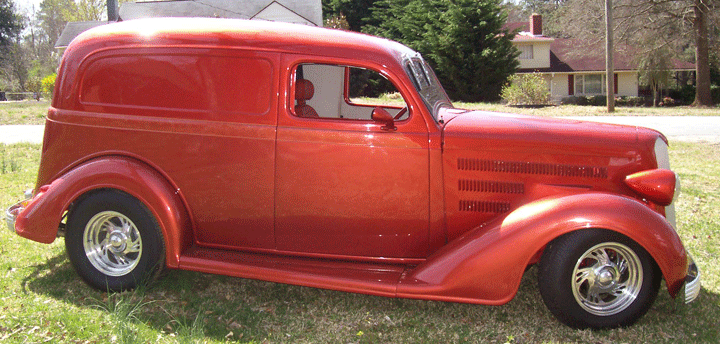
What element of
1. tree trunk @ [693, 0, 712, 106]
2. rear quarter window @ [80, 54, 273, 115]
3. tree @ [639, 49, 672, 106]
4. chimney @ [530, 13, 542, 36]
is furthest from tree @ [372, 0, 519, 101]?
rear quarter window @ [80, 54, 273, 115]

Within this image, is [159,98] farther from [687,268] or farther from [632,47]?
[632,47]

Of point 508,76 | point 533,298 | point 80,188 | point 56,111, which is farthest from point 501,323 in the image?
point 508,76

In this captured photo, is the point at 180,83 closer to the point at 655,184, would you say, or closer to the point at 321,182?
the point at 321,182

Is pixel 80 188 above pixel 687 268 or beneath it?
above

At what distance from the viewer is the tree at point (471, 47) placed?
27.0 metres

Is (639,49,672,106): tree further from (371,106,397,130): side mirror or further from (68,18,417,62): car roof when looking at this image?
(371,106,397,130): side mirror

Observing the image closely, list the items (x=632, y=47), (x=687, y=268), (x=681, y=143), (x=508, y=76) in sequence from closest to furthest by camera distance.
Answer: (x=687, y=268) < (x=681, y=143) < (x=508, y=76) < (x=632, y=47)

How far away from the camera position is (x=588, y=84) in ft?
136

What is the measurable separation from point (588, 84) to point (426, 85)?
4028 centimetres

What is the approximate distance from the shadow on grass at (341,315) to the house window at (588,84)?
39.6 m

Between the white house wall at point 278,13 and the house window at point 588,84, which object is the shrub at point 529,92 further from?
the house window at point 588,84

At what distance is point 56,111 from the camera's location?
174 inches

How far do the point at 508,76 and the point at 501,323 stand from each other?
2439 centimetres

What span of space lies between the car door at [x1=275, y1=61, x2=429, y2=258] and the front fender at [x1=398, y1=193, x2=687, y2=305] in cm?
37
